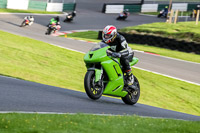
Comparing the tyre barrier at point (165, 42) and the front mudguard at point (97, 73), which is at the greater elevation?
the front mudguard at point (97, 73)

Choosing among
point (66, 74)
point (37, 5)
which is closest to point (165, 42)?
point (66, 74)

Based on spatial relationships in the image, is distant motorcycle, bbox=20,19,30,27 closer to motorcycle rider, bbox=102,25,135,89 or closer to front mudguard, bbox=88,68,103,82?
motorcycle rider, bbox=102,25,135,89

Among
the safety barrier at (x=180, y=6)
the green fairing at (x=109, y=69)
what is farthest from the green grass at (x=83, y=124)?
the safety barrier at (x=180, y=6)

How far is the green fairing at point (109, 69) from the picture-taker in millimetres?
8664

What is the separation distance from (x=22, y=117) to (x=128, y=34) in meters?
23.1

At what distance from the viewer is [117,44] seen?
30.5 feet

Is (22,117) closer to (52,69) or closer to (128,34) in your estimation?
(52,69)

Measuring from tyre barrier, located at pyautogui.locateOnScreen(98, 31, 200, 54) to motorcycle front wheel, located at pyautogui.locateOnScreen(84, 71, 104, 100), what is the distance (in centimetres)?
1707

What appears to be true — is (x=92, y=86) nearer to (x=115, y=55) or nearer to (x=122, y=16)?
(x=115, y=55)

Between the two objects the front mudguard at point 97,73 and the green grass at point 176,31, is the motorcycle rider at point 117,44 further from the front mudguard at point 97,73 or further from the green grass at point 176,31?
the green grass at point 176,31

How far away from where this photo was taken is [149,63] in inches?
787

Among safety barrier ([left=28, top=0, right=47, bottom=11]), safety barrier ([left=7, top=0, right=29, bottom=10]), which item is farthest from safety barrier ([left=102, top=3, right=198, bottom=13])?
safety barrier ([left=7, top=0, right=29, bottom=10])

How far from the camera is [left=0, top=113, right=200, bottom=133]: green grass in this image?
5633 millimetres

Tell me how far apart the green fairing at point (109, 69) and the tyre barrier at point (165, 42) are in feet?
53.4
